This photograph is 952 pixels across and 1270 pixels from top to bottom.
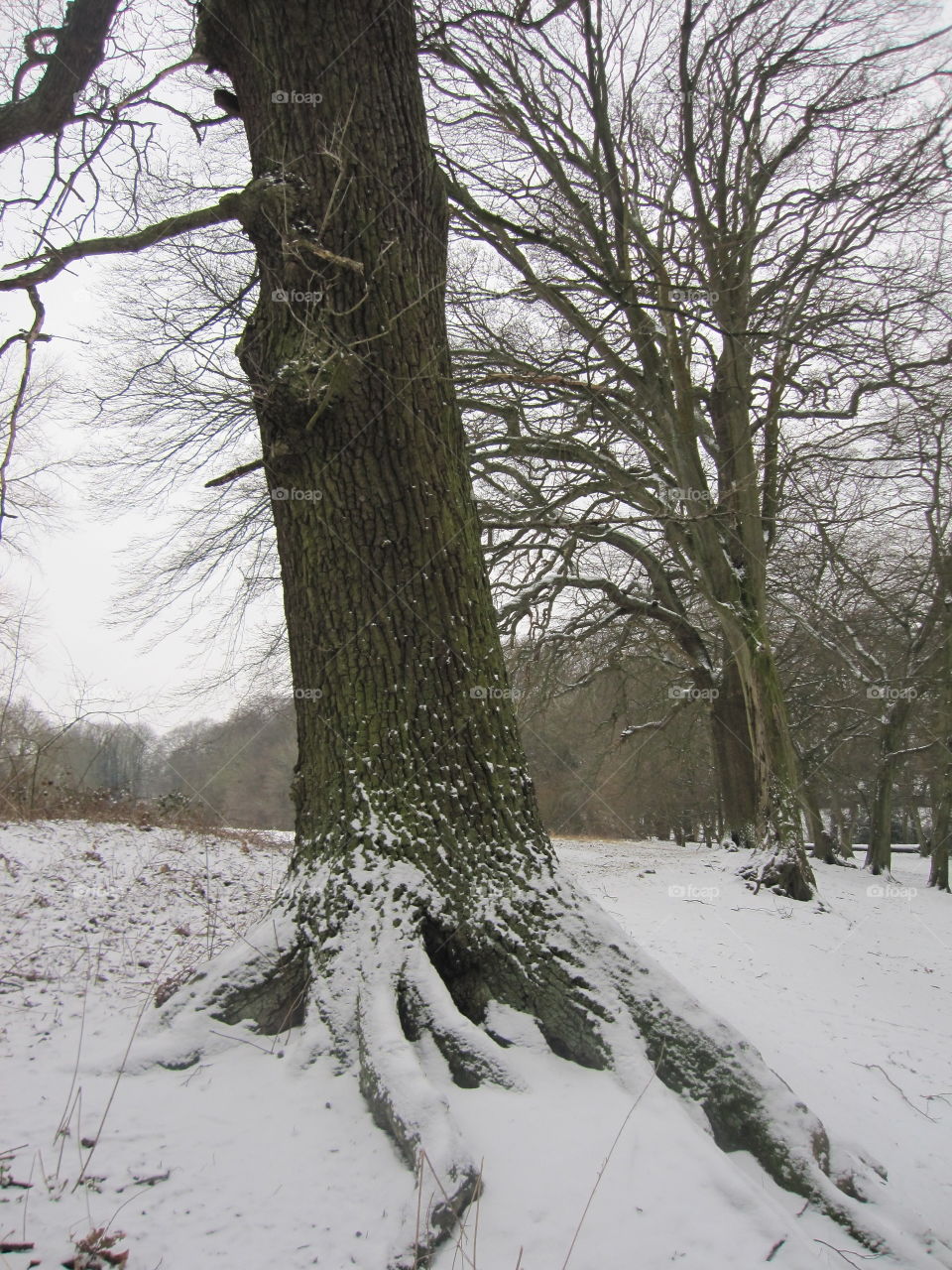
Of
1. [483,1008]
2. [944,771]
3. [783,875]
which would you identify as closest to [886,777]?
[944,771]

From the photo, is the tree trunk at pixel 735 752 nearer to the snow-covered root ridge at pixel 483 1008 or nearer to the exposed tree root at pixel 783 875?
the exposed tree root at pixel 783 875

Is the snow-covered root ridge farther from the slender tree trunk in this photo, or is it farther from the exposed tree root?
the slender tree trunk

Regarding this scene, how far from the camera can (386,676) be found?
2.75 m

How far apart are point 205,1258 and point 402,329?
2.97 meters

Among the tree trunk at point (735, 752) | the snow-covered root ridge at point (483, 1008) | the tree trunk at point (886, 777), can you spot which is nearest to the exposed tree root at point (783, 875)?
the tree trunk at point (735, 752)

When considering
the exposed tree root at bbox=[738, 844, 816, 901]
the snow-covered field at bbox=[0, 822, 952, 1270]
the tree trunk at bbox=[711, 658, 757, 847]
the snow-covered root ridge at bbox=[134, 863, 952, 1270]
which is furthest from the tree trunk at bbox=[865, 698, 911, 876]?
the snow-covered root ridge at bbox=[134, 863, 952, 1270]

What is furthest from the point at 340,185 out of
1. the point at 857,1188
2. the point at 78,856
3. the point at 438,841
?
the point at 78,856

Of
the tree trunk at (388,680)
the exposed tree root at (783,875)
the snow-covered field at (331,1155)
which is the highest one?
the tree trunk at (388,680)

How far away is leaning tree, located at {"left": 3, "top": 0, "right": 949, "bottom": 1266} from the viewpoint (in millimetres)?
2322

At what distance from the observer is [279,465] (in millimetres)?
2930

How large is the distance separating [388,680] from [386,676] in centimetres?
2

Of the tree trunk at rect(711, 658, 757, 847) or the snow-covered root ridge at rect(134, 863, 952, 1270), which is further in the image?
the tree trunk at rect(711, 658, 757, 847)

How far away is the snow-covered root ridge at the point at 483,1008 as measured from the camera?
2102mm

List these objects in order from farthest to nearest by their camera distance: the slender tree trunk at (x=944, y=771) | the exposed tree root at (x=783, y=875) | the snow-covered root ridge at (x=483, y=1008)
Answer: the slender tree trunk at (x=944, y=771), the exposed tree root at (x=783, y=875), the snow-covered root ridge at (x=483, y=1008)
